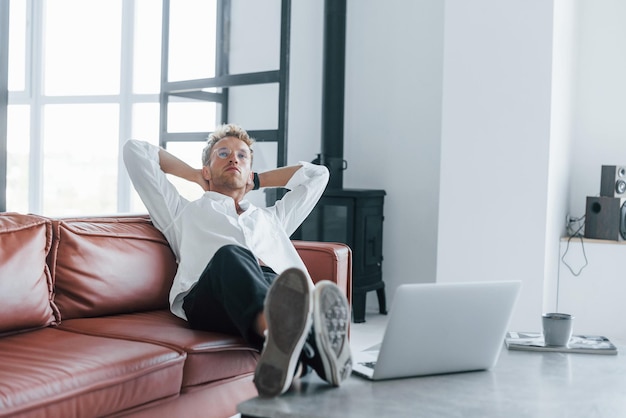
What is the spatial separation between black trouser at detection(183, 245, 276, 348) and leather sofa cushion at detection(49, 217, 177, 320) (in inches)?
8.4

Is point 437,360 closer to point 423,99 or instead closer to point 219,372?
point 219,372

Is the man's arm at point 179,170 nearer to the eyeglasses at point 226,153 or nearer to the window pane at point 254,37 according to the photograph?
the eyeglasses at point 226,153

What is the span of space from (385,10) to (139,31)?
2.32 metres

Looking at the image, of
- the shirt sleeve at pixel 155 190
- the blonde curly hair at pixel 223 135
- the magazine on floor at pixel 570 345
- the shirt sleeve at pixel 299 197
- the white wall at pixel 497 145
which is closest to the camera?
the magazine on floor at pixel 570 345

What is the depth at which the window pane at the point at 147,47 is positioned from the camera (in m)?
6.25

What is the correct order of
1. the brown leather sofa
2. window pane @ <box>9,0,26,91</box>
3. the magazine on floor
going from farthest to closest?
window pane @ <box>9,0,26,91</box>, the magazine on floor, the brown leather sofa

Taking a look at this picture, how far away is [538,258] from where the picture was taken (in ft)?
12.9

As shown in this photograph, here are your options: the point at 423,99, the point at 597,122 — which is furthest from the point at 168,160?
the point at 597,122

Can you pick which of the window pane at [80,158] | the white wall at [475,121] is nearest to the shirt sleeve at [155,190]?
the white wall at [475,121]

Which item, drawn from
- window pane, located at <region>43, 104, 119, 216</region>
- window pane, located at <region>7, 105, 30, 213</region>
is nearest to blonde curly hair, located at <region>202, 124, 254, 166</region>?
window pane, located at <region>43, 104, 119, 216</region>

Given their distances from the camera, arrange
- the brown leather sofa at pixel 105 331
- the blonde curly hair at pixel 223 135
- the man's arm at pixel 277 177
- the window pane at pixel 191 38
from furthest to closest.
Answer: the window pane at pixel 191 38 → the man's arm at pixel 277 177 → the blonde curly hair at pixel 223 135 → the brown leather sofa at pixel 105 331

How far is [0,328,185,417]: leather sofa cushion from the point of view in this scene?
1724mm

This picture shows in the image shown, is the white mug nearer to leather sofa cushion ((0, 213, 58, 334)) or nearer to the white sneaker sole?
the white sneaker sole

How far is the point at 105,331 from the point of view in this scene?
7.43ft
